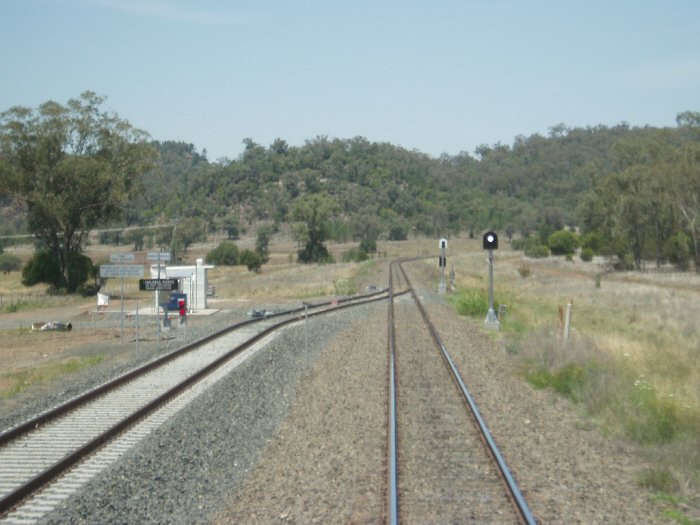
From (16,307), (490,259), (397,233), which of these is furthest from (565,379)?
(397,233)

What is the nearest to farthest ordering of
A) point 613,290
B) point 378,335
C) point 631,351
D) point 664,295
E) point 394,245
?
point 631,351 → point 378,335 → point 664,295 → point 613,290 → point 394,245

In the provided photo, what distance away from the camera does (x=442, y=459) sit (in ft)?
32.2

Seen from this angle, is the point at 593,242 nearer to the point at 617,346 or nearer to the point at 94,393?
the point at 617,346

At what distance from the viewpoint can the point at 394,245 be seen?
148000 mm

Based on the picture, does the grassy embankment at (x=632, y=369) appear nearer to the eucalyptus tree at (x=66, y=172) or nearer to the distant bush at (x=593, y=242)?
the eucalyptus tree at (x=66, y=172)

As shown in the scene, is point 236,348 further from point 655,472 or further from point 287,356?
point 655,472

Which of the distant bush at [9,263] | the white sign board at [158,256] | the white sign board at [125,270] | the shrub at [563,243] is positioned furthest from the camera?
the distant bush at [9,263]

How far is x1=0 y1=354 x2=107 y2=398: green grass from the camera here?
17.4 metres

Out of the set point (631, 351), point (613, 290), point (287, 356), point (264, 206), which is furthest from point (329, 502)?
point (264, 206)

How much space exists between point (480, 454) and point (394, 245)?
5443 inches

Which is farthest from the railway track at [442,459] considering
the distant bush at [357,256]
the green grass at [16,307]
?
the distant bush at [357,256]

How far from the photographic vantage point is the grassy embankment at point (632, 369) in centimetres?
971

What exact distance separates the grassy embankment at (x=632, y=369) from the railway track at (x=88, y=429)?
638 centimetres

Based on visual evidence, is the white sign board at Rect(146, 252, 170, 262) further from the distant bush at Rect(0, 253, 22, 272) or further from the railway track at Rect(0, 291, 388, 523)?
the distant bush at Rect(0, 253, 22, 272)
